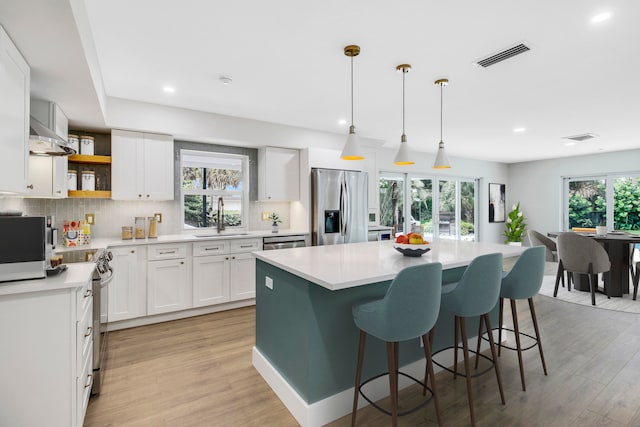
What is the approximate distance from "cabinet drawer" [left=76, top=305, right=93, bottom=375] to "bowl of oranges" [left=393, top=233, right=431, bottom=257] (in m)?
2.08

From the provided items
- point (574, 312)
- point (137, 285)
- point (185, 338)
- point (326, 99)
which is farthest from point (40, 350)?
point (574, 312)

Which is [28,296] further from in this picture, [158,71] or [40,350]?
[158,71]

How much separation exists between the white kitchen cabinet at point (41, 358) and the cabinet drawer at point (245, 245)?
2.31 m

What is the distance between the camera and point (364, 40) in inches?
93.4

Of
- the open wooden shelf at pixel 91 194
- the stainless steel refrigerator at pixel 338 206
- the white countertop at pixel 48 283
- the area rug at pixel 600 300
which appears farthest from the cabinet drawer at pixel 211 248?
the area rug at pixel 600 300

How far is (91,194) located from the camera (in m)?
3.50

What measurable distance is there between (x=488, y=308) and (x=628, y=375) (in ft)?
4.94

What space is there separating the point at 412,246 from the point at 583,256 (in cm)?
349

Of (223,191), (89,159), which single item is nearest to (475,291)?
(223,191)

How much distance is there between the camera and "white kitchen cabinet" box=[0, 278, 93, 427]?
1571 mm

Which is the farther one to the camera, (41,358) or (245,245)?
(245,245)

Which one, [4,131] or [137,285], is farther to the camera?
[137,285]

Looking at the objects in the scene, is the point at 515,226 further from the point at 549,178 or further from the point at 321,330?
the point at 321,330

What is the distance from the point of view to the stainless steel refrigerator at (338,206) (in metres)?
4.57
